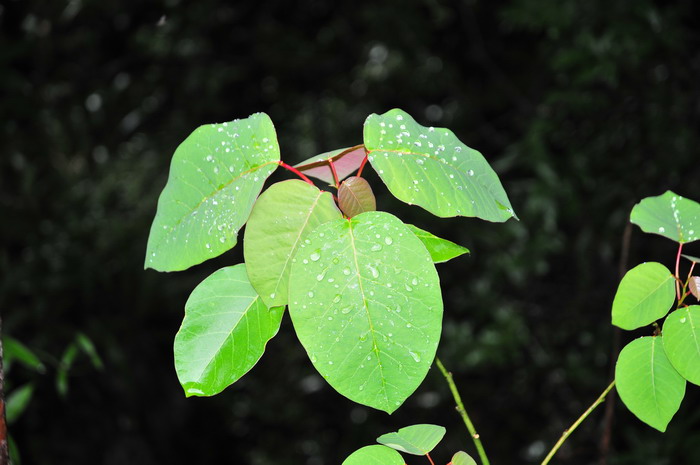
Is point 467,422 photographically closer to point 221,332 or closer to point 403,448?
point 403,448

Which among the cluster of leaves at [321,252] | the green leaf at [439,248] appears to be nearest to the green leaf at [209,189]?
the cluster of leaves at [321,252]

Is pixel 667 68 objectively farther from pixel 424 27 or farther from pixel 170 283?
pixel 170 283

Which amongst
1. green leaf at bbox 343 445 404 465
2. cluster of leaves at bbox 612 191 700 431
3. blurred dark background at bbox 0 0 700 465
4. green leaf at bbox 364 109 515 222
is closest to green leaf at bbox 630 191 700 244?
cluster of leaves at bbox 612 191 700 431

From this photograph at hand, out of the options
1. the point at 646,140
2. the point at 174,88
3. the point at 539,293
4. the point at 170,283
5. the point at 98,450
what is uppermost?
the point at 174,88

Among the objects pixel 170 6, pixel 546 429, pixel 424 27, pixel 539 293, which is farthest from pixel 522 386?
pixel 170 6

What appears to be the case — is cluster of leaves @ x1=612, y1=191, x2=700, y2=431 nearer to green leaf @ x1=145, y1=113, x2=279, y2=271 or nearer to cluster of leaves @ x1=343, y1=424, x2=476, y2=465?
cluster of leaves @ x1=343, y1=424, x2=476, y2=465

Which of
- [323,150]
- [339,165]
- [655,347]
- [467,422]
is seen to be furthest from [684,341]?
[323,150]
